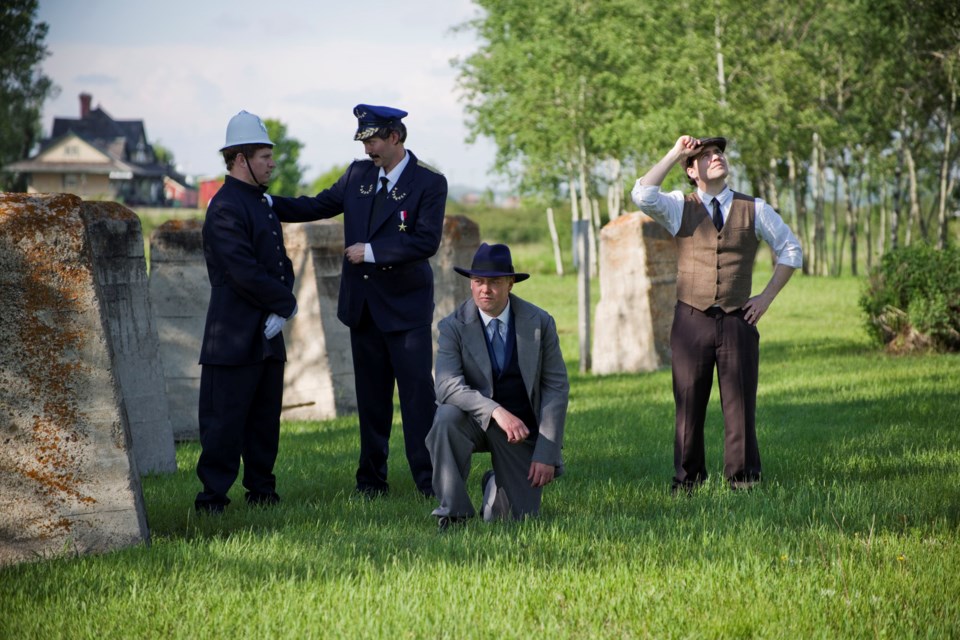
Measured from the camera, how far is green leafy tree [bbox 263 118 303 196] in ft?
376

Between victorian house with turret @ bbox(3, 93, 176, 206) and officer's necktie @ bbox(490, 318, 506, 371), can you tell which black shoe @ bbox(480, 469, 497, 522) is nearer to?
officer's necktie @ bbox(490, 318, 506, 371)

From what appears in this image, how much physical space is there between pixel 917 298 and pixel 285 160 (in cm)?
11055

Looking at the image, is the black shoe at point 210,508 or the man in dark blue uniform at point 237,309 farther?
the man in dark blue uniform at point 237,309

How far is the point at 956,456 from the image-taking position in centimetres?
836

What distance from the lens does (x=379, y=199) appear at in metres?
7.84

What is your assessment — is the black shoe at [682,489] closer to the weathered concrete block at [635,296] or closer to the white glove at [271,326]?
the white glove at [271,326]

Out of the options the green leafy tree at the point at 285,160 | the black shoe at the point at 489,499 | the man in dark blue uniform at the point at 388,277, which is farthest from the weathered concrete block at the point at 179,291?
the green leafy tree at the point at 285,160

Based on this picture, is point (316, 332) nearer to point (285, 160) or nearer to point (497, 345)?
point (497, 345)

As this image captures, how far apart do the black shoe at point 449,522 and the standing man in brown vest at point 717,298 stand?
1.63m

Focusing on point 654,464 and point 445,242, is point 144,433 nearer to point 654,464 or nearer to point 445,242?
point 654,464

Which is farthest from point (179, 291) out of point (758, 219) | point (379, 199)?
point (758, 219)

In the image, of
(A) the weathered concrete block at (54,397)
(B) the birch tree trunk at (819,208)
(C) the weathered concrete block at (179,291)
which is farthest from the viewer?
(B) the birch tree trunk at (819,208)

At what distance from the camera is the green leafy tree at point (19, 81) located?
152ft

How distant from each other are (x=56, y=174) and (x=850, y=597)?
332 ft
